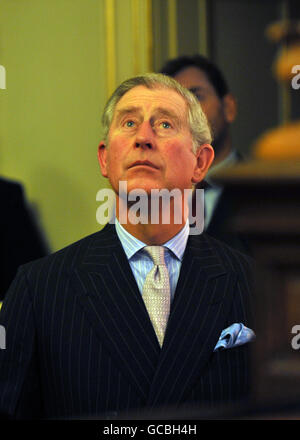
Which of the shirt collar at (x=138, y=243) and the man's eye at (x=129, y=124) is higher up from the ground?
the man's eye at (x=129, y=124)

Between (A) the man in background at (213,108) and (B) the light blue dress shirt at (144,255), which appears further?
(A) the man in background at (213,108)

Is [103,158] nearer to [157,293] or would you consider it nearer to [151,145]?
[151,145]

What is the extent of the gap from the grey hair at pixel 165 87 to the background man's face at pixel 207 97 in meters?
0.68

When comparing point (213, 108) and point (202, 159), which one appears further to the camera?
point (213, 108)

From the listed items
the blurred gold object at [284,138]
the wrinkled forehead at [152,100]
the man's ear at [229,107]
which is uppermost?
the man's ear at [229,107]

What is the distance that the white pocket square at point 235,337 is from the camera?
1.26 m

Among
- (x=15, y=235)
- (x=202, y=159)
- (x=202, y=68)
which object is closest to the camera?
(x=202, y=159)

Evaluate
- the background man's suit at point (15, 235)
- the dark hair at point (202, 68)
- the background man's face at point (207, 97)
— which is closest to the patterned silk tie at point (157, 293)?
the background man's face at point (207, 97)

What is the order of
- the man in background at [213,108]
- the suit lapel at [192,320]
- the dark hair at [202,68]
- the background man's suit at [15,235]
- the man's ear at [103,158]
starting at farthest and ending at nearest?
the background man's suit at [15,235]
the dark hair at [202,68]
the man in background at [213,108]
the man's ear at [103,158]
the suit lapel at [192,320]

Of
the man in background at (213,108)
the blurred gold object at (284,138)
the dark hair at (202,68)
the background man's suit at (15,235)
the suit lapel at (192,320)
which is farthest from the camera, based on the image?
the background man's suit at (15,235)

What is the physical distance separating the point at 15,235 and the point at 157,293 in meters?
1.11

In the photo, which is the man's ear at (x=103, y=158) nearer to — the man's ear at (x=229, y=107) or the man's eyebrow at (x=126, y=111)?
the man's eyebrow at (x=126, y=111)

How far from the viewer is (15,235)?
7.60ft

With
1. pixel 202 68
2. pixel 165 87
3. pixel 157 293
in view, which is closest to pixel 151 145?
pixel 165 87
